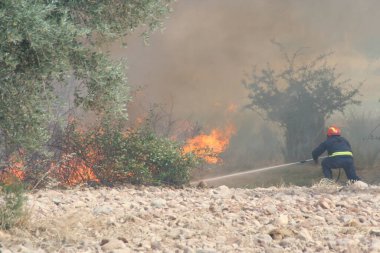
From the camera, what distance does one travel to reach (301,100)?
23828 mm

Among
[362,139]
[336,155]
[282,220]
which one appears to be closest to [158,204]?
[282,220]

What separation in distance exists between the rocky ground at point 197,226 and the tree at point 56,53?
4.97 ft

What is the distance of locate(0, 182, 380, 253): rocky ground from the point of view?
612 centimetres

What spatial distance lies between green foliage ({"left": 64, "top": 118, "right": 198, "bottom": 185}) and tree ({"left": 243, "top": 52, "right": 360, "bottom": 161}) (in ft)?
34.9

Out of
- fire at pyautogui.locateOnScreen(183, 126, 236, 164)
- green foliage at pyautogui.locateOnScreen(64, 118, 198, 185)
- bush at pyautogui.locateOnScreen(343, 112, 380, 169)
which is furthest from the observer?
bush at pyautogui.locateOnScreen(343, 112, 380, 169)

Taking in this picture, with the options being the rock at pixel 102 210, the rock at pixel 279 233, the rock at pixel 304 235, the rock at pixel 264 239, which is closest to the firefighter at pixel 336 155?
the rock at pixel 102 210

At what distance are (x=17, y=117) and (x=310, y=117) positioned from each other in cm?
1669

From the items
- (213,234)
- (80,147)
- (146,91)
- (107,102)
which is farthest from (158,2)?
(146,91)

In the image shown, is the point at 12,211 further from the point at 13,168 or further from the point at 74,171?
the point at 74,171

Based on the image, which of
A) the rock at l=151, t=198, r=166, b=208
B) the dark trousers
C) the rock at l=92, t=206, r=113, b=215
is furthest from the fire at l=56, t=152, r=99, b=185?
the dark trousers

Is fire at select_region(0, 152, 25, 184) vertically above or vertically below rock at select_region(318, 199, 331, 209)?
above

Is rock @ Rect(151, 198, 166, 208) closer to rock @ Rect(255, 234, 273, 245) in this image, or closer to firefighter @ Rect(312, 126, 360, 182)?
rock @ Rect(255, 234, 273, 245)

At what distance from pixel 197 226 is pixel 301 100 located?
17510mm

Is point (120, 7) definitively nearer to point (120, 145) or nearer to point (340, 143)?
point (120, 145)
